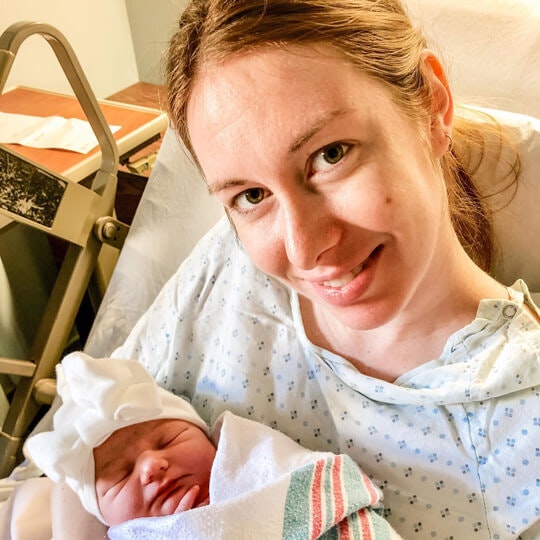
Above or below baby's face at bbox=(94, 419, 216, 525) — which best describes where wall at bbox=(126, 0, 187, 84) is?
above

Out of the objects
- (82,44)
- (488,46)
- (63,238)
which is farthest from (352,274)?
(82,44)

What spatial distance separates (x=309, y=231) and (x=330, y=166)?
79 millimetres

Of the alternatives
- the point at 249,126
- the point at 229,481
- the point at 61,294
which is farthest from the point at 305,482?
the point at 61,294

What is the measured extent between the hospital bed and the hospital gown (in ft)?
0.55

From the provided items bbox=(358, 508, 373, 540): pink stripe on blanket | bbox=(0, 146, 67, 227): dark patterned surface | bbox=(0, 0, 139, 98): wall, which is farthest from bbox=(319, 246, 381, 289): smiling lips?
bbox=(0, 0, 139, 98): wall

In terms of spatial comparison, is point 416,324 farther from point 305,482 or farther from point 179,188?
point 179,188

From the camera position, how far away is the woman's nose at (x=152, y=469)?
946 millimetres

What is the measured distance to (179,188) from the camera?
1.49 metres

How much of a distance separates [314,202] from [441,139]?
24cm

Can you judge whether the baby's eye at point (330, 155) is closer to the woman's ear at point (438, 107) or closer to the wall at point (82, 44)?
the woman's ear at point (438, 107)

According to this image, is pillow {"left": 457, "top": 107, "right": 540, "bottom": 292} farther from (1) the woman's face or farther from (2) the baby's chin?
(2) the baby's chin

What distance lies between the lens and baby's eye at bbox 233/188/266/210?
2.59ft

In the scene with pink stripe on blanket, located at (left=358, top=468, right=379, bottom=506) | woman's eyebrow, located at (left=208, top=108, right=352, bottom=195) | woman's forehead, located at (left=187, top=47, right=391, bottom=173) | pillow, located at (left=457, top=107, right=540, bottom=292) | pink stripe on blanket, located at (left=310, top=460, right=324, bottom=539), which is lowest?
pink stripe on blanket, located at (left=358, top=468, right=379, bottom=506)

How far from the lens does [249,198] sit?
800mm
